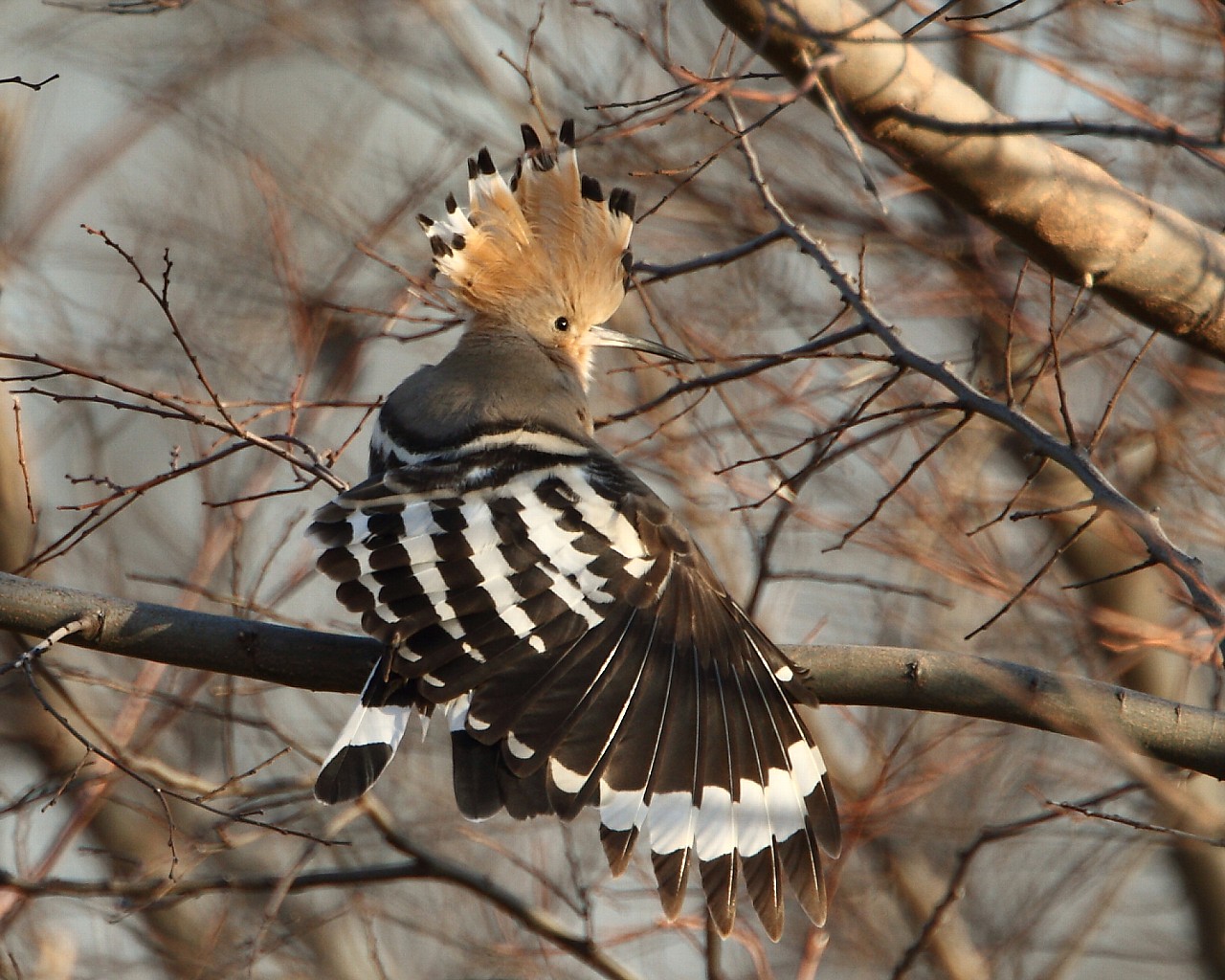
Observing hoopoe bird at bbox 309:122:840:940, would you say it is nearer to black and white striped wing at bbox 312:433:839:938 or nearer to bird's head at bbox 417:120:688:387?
black and white striped wing at bbox 312:433:839:938

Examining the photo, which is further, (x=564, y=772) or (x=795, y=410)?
(x=795, y=410)

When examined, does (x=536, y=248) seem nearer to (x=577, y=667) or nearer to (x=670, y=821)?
(x=577, y=667)

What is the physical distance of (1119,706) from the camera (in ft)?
8.56

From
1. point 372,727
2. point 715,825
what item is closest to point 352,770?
point 372,727

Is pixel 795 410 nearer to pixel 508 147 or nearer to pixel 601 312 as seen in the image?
pixel 601 312

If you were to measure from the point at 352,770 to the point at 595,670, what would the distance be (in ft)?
1.69

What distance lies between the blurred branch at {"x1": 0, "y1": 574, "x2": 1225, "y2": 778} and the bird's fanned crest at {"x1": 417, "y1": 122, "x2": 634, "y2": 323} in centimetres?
150

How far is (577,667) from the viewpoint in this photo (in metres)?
2.83

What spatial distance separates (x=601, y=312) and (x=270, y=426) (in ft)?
5.86

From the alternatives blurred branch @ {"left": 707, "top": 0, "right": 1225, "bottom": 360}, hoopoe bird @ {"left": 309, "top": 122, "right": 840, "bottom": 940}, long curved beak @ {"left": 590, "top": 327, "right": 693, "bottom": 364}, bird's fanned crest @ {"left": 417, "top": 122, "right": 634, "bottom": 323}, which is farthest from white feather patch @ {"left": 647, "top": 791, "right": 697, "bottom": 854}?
bird's fanned crest @ {"left": 417, "top": 122, "right": 634, "bottom": 323}

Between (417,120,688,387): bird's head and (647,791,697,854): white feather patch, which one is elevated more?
(417,120,688,387): bird's head

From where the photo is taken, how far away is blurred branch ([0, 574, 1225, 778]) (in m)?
2.60

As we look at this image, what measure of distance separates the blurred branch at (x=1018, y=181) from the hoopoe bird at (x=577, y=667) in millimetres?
973

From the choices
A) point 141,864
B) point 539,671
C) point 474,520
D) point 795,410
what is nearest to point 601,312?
point 795,410
